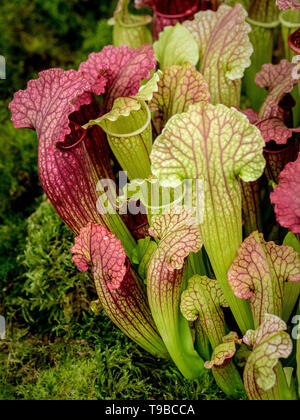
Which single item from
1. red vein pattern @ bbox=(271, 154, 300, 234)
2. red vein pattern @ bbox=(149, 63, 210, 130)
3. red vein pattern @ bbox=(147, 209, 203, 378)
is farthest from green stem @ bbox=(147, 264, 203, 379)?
red vein pattern @ bbox=(149, 63, 210, 130)

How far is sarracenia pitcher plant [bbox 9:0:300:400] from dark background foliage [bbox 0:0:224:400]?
0.11 m

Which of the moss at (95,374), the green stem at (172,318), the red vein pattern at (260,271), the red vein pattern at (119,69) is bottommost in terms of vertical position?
the moss at (95,374)

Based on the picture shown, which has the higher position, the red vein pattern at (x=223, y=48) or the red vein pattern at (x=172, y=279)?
the red vein pattern at (x=223, y=48)

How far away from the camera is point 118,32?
184 cm

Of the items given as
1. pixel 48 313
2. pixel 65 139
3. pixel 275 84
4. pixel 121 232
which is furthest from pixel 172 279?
pixel 275 84

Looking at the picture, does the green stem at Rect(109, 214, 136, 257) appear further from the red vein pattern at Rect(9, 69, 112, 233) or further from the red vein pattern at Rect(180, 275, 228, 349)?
the red vein pattern at Rect(180, 275, 228, 349)

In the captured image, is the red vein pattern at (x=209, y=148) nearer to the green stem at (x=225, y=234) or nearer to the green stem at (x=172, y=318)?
the green stem at (x=225, y=234)

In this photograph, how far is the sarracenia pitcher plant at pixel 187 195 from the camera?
1.13 metres

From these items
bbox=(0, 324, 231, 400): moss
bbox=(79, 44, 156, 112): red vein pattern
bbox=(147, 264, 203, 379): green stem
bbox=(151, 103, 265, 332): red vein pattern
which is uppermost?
bbox=(79, 44, 156, 112): red vein pattern

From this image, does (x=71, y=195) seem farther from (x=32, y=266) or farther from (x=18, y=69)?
(x=18, y=69)

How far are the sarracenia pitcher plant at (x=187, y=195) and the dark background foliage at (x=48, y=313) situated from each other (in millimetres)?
111

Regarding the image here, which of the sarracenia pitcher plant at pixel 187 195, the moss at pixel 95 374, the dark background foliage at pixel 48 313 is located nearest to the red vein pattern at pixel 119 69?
the sarracenia pitcher plant at pixel 187 195

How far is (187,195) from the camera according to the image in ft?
4.02

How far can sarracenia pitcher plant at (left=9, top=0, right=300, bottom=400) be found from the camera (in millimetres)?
1135
